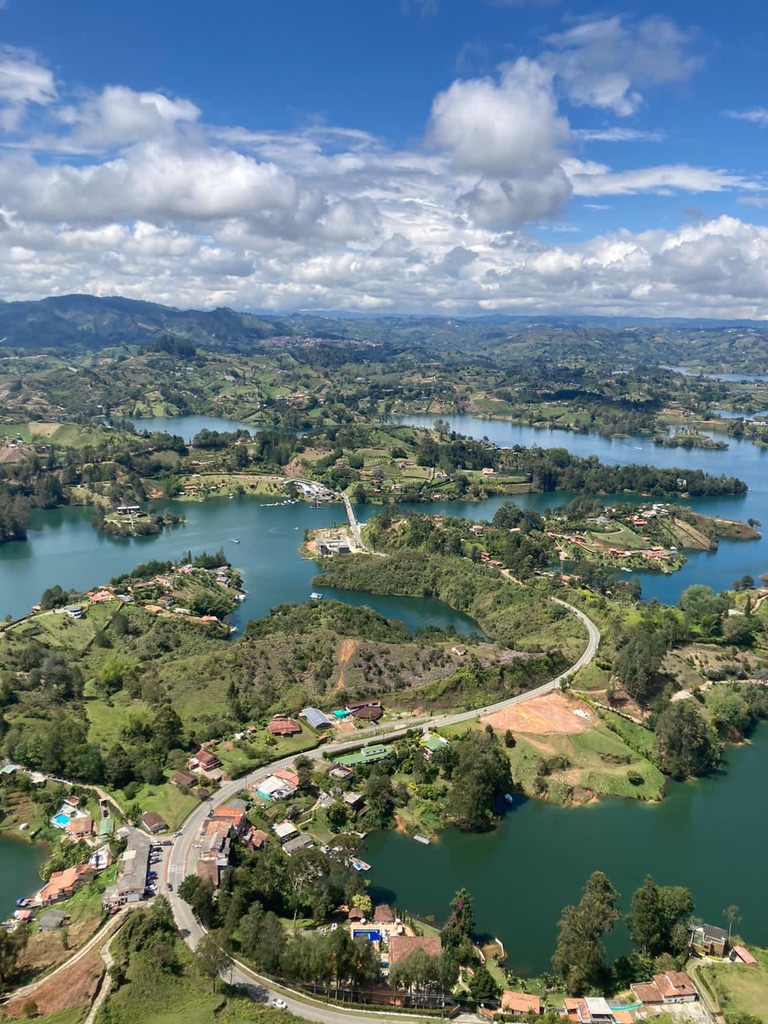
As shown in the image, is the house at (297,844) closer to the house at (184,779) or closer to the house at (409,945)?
the house at (184,779)

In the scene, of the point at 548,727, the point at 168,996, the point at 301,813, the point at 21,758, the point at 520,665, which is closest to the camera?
the point at 168,996

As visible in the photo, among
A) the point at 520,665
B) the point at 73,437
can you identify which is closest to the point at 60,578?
the point at 520,665

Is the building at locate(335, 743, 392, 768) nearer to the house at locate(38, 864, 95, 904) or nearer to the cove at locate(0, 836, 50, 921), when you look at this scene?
the house at locate(38, 864, 95, 904)

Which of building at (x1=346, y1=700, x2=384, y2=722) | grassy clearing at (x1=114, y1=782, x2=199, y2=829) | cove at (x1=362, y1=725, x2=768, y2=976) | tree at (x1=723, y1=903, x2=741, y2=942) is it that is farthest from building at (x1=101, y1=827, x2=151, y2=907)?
tree at (x1=723, y1=903, x2=741, y2=942)

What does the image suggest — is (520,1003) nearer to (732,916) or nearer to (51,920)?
(732,916)

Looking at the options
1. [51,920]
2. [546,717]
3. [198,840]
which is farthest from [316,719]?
[51,920]

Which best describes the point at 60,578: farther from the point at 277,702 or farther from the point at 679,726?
the point at 679,726
